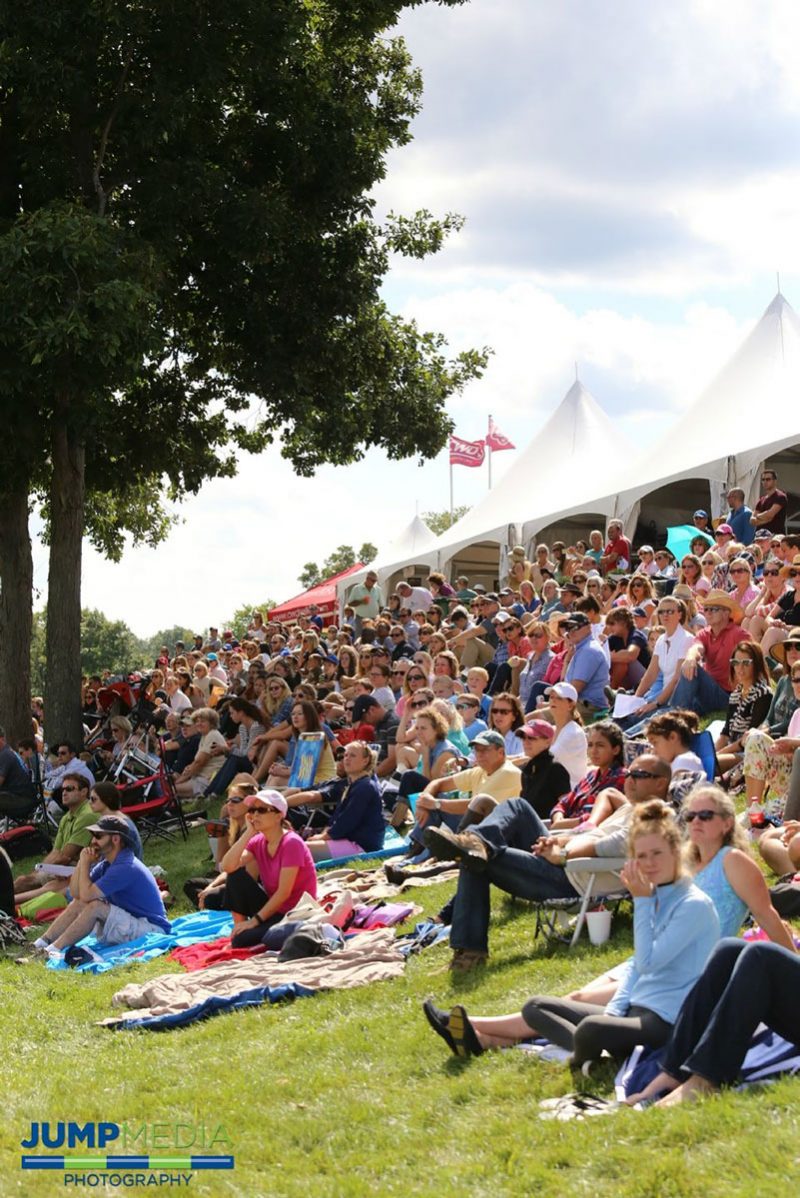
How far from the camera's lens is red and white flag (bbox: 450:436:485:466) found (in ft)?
119

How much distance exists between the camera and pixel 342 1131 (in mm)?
5531

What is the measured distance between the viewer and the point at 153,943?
10016 millimetres

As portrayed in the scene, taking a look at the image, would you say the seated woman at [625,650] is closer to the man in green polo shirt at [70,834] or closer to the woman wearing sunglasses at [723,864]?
the man in green polo shirt at [70,834]

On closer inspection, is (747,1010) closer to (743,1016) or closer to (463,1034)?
(743,1016)

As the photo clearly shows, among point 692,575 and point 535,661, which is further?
point 692,575

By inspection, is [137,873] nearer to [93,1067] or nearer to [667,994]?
[93,1067]

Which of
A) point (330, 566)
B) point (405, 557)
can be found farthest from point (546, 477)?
point (330, 566)

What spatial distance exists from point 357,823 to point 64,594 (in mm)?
6420

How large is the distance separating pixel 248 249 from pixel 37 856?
7.26 metres

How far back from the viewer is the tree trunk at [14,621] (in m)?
17.2

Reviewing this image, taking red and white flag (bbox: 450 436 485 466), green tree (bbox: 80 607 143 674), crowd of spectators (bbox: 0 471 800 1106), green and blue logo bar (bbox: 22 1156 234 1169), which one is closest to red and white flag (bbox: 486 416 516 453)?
red and white flag (bbox: 450 436 485 466)

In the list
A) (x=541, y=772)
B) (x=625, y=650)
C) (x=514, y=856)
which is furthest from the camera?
(x=625, y=650)

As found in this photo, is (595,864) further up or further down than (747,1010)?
further up
